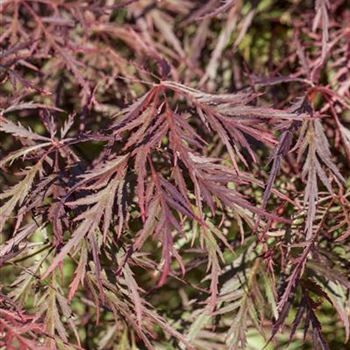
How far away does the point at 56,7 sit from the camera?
61.6 inches

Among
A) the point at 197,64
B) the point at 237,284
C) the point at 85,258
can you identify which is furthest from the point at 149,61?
the point at 85,258

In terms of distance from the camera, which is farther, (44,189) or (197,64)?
(197,64)

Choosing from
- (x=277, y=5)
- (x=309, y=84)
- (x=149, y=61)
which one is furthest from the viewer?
(x=277, y=5)

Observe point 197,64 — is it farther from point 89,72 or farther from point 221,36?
point 89,72

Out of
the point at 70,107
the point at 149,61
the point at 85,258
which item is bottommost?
the point at 70,107

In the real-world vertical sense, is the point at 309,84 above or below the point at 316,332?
above

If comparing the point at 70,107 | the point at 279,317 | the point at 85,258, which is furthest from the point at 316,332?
the point at 70,107

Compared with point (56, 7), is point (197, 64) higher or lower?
lower

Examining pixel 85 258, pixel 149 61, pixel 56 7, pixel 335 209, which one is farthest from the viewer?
pixel 149 61

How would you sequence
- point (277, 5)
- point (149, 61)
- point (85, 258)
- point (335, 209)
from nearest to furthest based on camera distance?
point (85, 258) < point (335, 209) < point (149, 61) < point (277, 5)

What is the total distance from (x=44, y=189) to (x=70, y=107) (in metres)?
0.69

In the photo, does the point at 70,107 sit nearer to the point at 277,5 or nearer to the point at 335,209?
the point at 277,5

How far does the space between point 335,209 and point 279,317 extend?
9.7 inches

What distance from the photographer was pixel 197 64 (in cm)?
186
